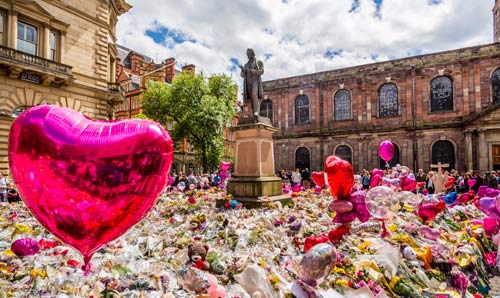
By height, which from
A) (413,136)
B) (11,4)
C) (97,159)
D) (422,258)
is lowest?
(422,258)

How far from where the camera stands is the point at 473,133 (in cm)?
2161

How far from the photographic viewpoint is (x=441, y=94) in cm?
2419

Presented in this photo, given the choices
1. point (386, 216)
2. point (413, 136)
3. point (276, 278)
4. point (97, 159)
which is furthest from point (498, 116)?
point (97, 159)

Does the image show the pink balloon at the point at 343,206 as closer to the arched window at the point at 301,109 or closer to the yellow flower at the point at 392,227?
the yellow flower at the point at 392,227

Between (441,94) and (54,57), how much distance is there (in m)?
28.1

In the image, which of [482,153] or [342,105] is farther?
[342,105]

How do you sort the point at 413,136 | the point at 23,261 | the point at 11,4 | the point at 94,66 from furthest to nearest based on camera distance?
1. the point at 413,136
2. the point at 94,66
3. the point at 11,4
4. the point at 23,261

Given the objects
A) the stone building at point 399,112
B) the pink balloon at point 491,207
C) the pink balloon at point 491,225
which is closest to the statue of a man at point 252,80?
the pink balloon at point 491,207

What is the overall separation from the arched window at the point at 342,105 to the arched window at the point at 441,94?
6.86 meters

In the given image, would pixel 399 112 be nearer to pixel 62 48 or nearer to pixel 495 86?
pixel 495 86

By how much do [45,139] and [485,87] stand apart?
29.1 metres

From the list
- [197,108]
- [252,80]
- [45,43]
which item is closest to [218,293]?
[252,80]

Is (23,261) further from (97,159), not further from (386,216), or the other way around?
(386,216)

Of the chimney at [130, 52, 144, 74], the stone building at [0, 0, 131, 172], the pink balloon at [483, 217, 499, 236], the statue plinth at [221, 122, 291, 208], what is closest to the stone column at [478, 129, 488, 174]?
the statue plinth at [221, 122, 291, 208]
